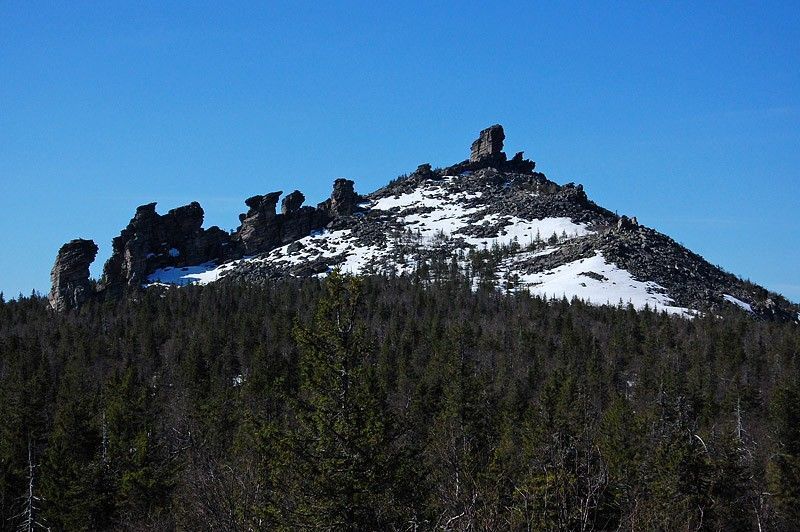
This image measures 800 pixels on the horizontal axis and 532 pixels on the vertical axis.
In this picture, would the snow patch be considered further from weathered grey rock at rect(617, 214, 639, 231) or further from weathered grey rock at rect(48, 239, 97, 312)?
weathered grey rock at rect(48, 239, 97, 312)

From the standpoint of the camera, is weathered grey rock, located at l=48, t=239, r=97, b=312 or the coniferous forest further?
weathered grey rock, located at l=48, t=239, r=97, b=312

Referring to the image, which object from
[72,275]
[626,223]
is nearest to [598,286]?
[626,223]

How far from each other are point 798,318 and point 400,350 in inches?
4751

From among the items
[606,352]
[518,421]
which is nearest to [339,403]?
[518,421]

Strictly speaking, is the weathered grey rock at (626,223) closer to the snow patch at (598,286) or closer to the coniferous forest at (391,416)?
the snow patch at (598,286)

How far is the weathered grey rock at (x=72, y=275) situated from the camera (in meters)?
163

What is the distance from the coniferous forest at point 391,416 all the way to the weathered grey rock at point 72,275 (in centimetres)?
939

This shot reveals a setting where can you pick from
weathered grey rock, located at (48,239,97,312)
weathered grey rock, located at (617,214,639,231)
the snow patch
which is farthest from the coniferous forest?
weathered grey rock, located at (617,214,639,231)

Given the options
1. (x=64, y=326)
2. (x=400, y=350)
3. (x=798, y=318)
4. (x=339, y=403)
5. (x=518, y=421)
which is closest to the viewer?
(x=339, y=403)

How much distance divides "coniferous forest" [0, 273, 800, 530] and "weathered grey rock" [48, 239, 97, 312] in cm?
939

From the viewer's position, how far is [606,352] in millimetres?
99438

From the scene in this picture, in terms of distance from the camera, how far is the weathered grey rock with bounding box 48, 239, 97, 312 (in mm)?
163000

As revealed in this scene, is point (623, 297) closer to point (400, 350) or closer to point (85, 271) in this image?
point (400, 350)

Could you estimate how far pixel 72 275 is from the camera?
547ft
